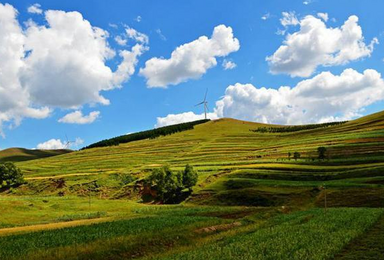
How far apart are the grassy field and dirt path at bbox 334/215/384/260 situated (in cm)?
16

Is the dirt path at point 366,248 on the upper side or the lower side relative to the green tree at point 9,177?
lower

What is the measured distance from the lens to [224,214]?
5850 centimetres

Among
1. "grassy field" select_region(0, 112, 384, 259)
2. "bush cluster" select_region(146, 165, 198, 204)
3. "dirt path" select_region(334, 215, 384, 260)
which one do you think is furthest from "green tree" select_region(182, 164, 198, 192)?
"dirt path" select_region(334, 215, 384, 260)

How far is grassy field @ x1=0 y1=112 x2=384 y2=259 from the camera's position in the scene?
2806 centimetres

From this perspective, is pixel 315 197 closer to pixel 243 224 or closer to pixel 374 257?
pixel 243 224

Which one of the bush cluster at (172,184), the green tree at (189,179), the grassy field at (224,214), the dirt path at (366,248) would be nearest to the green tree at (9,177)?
the grassy field at (224,214)

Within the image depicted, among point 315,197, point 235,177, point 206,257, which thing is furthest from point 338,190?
point 206,257

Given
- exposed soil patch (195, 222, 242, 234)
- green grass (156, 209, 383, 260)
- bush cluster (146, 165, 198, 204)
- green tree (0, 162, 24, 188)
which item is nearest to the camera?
green grass (156, 209, 383, 260)

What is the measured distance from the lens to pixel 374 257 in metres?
22.9

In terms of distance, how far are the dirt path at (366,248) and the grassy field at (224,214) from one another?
0.53 feet

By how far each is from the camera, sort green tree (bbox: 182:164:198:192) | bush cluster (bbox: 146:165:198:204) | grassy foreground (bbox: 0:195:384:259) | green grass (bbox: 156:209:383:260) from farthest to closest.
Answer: green tree (bbox: 182:164:198:192) → bush cluster (bbox: 146:165:198:204) → grassy foreground (bbox: 0:195:384:259) → green grass (bbox: 156:209:383:260)

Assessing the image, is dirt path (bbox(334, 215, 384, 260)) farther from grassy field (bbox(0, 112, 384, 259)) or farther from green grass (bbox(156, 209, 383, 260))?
green grass (bbox(156, 209, 383, 260))

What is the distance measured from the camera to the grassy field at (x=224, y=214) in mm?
28062

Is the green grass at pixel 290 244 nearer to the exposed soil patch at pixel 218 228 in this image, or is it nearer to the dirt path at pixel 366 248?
the dirt path at pixel 366 248
